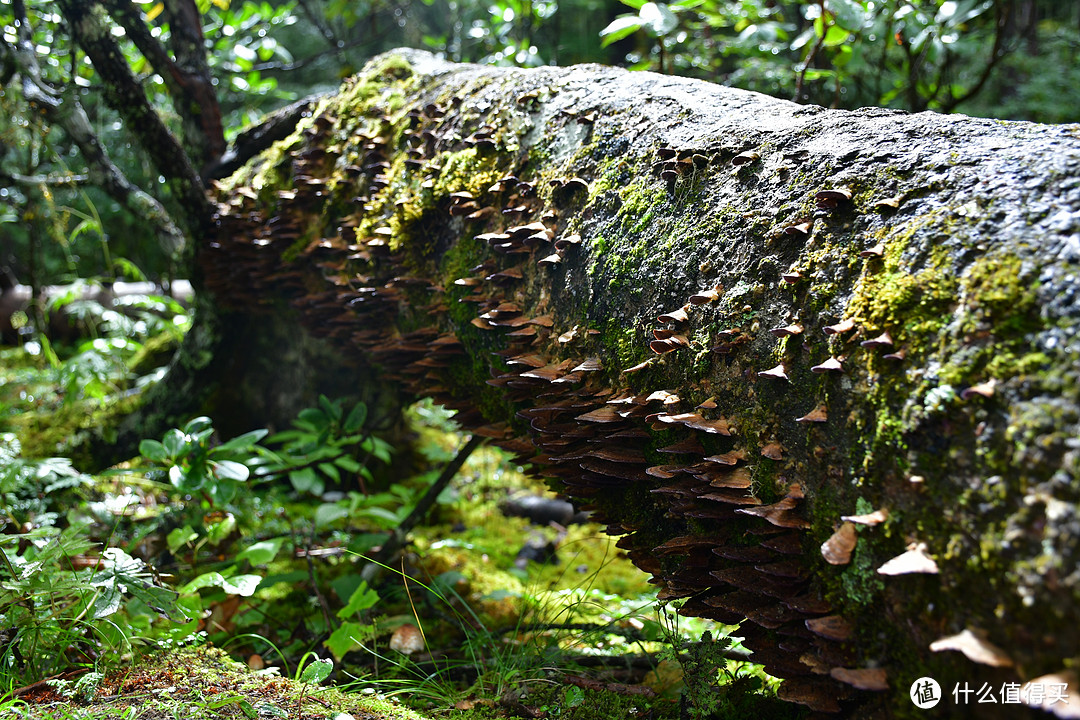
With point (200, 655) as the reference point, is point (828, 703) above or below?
above

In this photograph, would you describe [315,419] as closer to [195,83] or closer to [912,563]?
[195,83]

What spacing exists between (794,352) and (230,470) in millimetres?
2582

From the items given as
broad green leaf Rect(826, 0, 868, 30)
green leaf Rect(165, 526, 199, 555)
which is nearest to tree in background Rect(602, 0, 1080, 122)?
broad green leaf Rect(826, 0, 868, 30)

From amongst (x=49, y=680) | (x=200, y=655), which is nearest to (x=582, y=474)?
(x=200, y=655)

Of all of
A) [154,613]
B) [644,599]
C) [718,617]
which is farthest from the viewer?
[644,599]

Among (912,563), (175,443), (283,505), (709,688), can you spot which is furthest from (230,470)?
(912,563)

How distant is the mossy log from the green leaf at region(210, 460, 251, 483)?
1.01 m

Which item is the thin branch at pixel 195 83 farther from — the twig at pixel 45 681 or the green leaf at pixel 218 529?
the twig at pixel 45 681

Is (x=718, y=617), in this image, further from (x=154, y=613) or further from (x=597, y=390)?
(x=154, y=613)

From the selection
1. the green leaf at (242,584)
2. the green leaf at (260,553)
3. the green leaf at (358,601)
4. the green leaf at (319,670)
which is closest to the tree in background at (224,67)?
the green leaf at (260,553)

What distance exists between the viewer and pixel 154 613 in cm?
269

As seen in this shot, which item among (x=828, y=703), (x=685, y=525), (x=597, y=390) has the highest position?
(x=597, y=390)

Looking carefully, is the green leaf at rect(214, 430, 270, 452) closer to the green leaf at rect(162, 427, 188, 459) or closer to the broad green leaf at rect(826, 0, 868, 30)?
the green leaf at rect(162, 427, 188, 459)

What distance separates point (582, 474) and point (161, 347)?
5560mm
